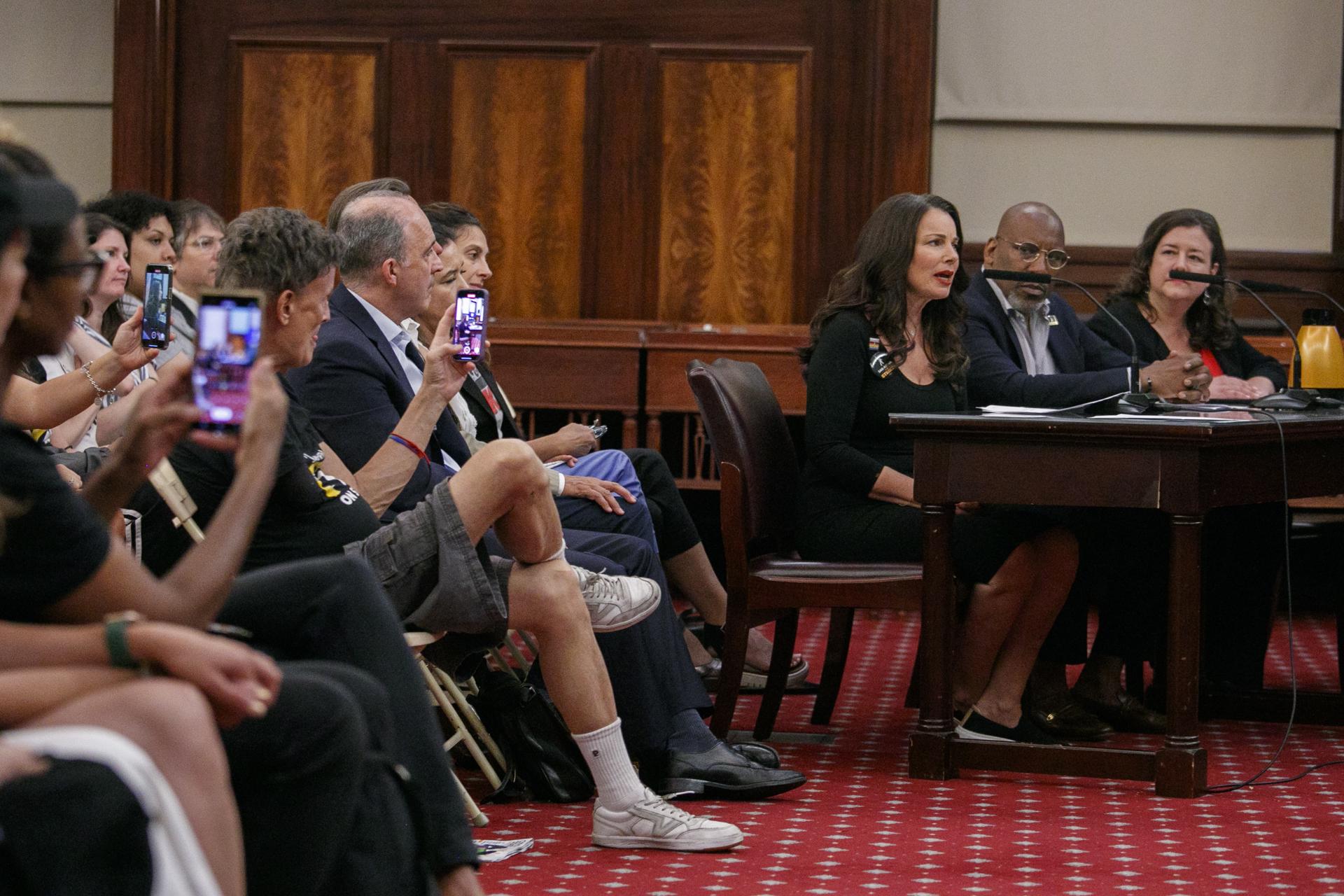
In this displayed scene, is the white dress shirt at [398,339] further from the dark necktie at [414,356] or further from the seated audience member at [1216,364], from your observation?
the seated audience member at [1216,364]

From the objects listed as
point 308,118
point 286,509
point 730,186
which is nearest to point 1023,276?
point 286,509

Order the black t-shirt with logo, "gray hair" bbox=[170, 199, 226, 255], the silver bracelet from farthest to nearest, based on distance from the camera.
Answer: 1. "gray hair" bbox=[170, 199, 226, 255]
2. the silver bracelet
3. the black t-shirt with logo

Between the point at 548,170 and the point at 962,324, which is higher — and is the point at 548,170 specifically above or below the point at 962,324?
above

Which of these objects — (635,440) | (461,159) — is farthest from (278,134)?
(635,440)

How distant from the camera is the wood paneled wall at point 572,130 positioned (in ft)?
21.3

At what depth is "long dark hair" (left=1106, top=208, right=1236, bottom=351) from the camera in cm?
475

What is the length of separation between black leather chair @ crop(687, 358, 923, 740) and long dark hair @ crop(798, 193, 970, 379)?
0.26m

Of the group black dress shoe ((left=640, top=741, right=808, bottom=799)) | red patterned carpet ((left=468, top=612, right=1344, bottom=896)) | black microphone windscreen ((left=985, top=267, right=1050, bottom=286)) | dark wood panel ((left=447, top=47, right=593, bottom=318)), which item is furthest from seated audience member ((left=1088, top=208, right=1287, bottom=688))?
dark wood panel ((left=447, top=47, right=593, bottom=318))

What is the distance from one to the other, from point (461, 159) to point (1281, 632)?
11.1 feet

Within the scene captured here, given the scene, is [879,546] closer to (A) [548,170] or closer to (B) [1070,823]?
(B) [1070,823]

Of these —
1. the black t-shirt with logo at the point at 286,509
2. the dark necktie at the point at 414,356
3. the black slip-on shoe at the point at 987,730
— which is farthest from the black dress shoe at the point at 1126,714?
the black t-shirt with logo at the point at 286,509

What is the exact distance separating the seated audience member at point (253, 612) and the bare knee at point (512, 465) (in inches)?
29.1

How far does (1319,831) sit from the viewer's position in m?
3.14

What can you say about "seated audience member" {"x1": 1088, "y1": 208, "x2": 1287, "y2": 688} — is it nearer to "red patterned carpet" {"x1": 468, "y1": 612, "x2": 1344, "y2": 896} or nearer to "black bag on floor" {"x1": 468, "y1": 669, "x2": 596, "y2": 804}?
"red patterned carpet" {"x1": 468, "y1": 612, "x2": 1344, "y2": 896}
